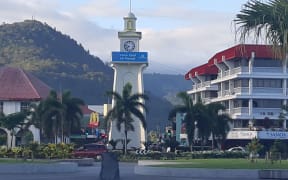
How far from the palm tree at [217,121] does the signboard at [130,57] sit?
20347mm

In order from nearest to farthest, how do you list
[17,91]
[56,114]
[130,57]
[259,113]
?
[56,114] → [259,113] → [130,57] → [17,91]

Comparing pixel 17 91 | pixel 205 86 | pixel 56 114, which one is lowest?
pixel 56 114

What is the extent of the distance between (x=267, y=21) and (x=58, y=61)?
14541 cm

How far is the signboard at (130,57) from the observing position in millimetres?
95062

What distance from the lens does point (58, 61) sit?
168 meters

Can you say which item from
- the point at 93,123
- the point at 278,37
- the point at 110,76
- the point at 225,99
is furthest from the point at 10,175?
the point at 110,76

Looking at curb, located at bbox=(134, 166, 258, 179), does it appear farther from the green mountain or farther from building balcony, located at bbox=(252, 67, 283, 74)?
the green mountain

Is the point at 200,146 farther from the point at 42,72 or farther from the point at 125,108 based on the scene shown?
the point at 42,72

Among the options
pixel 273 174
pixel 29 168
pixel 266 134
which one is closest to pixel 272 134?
pixel 266 134

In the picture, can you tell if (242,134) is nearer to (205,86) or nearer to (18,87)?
(205,86)

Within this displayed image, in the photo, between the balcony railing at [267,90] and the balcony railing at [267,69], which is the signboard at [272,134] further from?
the balcony railing at [267,69]

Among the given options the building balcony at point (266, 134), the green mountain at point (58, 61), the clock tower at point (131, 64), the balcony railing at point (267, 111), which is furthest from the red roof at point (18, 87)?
the green mountain at point (58, 61)

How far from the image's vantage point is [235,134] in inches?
3310

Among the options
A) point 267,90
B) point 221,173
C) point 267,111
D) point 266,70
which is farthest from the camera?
point 267,111
